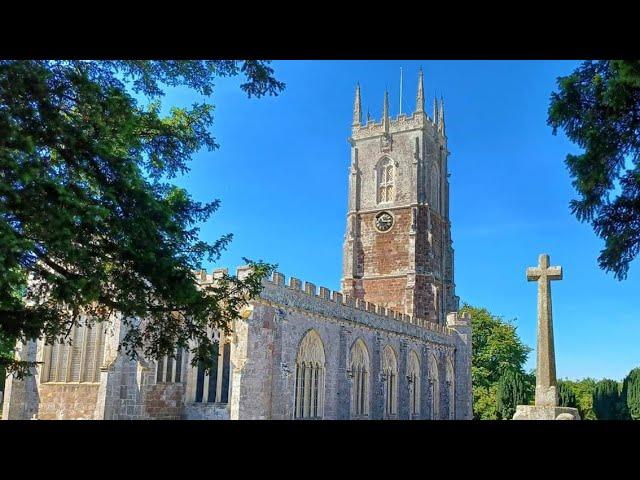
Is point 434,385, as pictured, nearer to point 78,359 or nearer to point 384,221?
point 384,221

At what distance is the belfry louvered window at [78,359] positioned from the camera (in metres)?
16.6

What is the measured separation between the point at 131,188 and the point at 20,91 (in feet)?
5.11

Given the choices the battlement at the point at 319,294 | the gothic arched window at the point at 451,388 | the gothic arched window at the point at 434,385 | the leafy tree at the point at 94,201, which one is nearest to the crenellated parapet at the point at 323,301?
the battlement at the point at 319,294

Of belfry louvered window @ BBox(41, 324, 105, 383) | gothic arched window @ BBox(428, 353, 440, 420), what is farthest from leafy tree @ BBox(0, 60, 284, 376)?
gothic arched window @ BBox(428, 353, 440, 420)

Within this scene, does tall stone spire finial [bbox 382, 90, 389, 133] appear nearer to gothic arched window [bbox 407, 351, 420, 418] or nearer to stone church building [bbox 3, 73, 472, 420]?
stone church building [bbox 3, 73, 472, 420]

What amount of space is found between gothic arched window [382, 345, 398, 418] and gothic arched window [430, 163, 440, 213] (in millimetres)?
14482

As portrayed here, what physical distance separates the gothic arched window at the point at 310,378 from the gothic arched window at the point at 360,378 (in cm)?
275

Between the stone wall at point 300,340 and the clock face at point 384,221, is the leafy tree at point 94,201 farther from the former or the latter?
the clock face at point 384,221

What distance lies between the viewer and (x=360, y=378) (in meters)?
24.0

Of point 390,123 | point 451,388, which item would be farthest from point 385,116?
point 451,388

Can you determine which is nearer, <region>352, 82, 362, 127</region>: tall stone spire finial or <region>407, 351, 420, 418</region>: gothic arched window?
<region>407, 351, 420, 418</region>: gothic arched window

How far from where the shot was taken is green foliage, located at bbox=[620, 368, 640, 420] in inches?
1145

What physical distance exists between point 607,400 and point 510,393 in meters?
6.68
